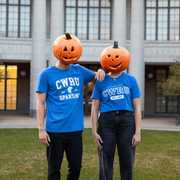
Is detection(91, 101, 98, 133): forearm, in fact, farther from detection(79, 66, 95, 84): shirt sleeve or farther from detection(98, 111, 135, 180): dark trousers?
detection(79, 66, 95, 84): shirt sleeve

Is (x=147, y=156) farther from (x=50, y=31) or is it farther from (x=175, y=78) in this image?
(x=50, y=31)

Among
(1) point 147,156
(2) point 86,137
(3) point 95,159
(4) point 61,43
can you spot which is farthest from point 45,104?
(2) point 86,137

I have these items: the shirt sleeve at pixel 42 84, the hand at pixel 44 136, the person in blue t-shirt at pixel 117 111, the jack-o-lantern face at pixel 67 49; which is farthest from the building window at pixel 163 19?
the hand at pixel 44 136

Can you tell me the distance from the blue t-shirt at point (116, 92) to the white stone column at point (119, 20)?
26.5m

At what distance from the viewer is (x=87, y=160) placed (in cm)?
1238

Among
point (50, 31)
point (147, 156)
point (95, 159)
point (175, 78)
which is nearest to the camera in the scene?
point (95, 159)

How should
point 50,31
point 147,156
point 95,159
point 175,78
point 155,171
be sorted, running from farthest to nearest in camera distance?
1. point 50,31
2. point 175,78
3. point 147,156
4. point 95,159
5. point 155,171

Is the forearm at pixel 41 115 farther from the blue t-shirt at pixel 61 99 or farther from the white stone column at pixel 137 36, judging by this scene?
the white stone column at pixel 137 36

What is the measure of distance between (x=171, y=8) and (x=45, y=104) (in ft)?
95.0

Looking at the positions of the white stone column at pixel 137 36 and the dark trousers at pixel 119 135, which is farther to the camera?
the white stone column at pixel 137 36

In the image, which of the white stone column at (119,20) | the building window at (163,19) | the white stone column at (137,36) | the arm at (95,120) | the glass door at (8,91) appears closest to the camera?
the arm at (95,120)

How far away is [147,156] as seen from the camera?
13391mm

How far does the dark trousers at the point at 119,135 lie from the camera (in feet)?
22.8

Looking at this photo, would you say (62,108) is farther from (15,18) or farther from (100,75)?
(15,18)
